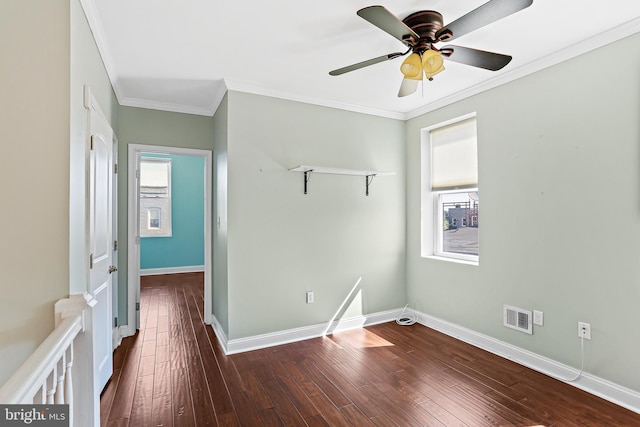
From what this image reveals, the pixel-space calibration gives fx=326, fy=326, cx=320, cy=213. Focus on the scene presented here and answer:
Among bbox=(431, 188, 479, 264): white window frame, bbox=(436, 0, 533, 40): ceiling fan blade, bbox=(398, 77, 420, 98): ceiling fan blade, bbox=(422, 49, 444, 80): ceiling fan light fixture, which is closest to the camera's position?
bbox=(436, 0, 533, 40): ceiling fan blade

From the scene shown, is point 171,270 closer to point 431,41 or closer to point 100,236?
point 100,236

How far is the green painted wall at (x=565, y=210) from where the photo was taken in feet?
7.40

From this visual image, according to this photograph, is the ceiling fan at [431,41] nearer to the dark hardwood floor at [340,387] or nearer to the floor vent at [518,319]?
the floor vent at [518,319]

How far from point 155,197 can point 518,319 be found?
699 cm

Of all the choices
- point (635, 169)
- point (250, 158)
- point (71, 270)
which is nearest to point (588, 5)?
point (635, 169)

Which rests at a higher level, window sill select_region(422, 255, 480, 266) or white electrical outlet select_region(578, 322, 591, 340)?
window sill select_region(422, 255, 480, 266)

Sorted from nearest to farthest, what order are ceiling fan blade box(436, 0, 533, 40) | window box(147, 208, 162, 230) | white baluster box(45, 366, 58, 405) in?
1. white baluster box(45, 366, 58, 405)
2. ceiling fan blade box(436, 0, 533, 40)
3. window box(147, 208, 162, 230)

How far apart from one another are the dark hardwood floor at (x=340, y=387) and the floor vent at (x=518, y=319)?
0.32 metres

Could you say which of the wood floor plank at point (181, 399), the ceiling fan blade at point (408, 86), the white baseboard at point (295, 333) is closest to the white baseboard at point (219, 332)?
the white baseboard at point (295, 333)

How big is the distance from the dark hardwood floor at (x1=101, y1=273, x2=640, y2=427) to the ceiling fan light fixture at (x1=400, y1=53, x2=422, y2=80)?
221 cm

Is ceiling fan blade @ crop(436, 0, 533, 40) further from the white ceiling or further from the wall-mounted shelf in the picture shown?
the wall-mounted shelf

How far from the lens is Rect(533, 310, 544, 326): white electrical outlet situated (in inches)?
107

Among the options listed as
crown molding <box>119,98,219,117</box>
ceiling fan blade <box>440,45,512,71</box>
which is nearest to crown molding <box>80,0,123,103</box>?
crown molding <box>119,98,219,117</box>

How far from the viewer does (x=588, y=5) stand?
2.00 meters
